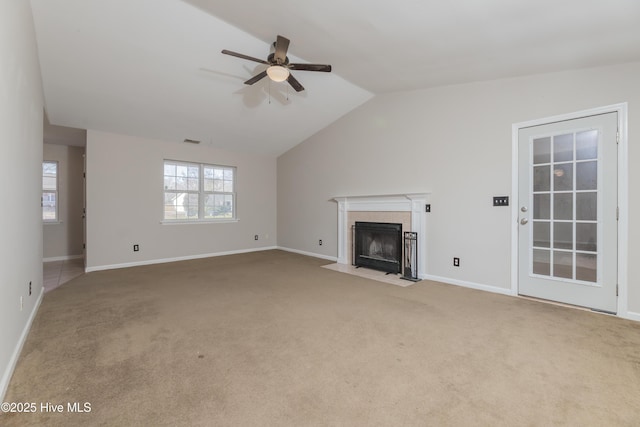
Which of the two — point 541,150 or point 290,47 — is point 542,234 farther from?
point 290,47

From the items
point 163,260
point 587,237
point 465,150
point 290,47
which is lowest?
point 163,260

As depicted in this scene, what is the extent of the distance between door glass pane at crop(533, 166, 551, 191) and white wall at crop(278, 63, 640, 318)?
26 centimetres

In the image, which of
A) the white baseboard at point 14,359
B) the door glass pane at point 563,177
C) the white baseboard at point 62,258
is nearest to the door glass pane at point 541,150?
the door glass pane at point 563,177

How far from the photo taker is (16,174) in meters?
2.00

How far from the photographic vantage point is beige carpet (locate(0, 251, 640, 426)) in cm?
146

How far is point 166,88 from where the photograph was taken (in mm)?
3855

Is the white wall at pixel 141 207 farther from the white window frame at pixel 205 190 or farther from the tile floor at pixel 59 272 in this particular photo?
the tile floor at pixel 59 272

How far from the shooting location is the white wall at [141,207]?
15.3ft

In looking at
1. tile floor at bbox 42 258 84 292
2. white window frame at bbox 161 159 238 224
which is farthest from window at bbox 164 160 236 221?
tile floor at bbox 42 258 84 292

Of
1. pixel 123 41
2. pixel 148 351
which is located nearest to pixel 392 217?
pixel 148 351

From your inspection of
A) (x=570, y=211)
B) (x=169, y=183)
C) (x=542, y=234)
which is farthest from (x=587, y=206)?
(x=169, y=183)

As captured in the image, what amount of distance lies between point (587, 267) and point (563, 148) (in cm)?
125

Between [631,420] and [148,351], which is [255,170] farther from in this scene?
[631,420]

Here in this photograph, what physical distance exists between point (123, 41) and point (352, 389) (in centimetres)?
384
